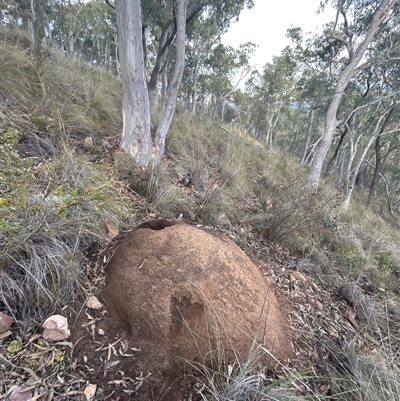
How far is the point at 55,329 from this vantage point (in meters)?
1.23

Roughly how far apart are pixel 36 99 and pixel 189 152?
2319 mm

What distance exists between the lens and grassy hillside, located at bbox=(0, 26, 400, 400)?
129 centimetres

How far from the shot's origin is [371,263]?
125 inches

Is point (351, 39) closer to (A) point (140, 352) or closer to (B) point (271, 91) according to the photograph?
(A) point (140, 352)

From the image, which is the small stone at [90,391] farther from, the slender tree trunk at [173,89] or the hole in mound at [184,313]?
the slender tree trunk at [173,89]

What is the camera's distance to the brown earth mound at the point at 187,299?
1287 mm

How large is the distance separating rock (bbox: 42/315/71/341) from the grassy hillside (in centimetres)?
7

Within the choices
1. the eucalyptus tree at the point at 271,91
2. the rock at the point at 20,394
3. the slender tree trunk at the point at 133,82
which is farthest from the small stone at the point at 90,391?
the eucalyptus tree at the point at 271,91

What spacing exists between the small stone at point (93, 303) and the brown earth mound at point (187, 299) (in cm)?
5

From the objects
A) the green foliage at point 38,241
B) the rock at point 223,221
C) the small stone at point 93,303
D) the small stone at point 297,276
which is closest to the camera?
the green foliage at point 38,241

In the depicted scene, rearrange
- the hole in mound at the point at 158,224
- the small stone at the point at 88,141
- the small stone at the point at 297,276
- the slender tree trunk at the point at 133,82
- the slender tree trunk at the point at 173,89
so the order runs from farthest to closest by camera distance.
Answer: the slender tree trunk at the point at 173,89 < the small stone at the point at 88,141 < the slender tree trunk at the point at 133,82 < the small stone at the point at 297,276 < the hole in mound at the point at 158,224

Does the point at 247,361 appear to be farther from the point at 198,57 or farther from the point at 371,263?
the point at 198,57

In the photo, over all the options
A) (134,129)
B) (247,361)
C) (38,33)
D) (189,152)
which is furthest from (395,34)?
(247,361)

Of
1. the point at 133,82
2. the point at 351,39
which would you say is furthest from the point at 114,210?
the point at 351,39
